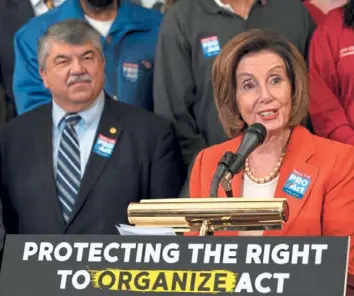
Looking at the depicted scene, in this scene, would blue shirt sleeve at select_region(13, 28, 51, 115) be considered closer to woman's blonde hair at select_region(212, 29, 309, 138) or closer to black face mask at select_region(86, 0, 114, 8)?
black face mask at select_region(86, 0, 114, 8)

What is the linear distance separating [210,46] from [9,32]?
1236 mm

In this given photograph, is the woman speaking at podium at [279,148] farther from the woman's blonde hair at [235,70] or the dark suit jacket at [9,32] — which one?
the dark suit jacket at [9,32]

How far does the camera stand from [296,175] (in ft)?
10.4

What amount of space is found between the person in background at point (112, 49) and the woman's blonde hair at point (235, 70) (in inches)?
49.3

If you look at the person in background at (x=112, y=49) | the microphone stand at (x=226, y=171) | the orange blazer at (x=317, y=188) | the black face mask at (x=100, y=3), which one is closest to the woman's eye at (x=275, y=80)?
the orange blazer at (x=317, y=188)

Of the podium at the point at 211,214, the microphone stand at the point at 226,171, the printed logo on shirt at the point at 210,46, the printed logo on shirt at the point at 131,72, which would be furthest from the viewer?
the printed logo on shirt at the point at 131,72

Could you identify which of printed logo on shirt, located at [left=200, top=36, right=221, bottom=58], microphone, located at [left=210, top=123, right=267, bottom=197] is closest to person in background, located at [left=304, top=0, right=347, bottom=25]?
printed logo on shirt, located at [left=200, top=36, right=221, bottom=58]

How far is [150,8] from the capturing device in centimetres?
526

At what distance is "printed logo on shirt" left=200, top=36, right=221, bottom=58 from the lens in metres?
4.41

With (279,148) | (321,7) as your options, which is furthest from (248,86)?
(321,7)

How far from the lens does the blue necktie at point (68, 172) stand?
418cm

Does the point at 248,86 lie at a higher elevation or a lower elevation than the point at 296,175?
higher

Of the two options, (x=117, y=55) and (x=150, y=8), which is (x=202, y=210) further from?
Answer: (x=150, y=8)

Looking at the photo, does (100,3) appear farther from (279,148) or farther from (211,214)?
(211,214)
